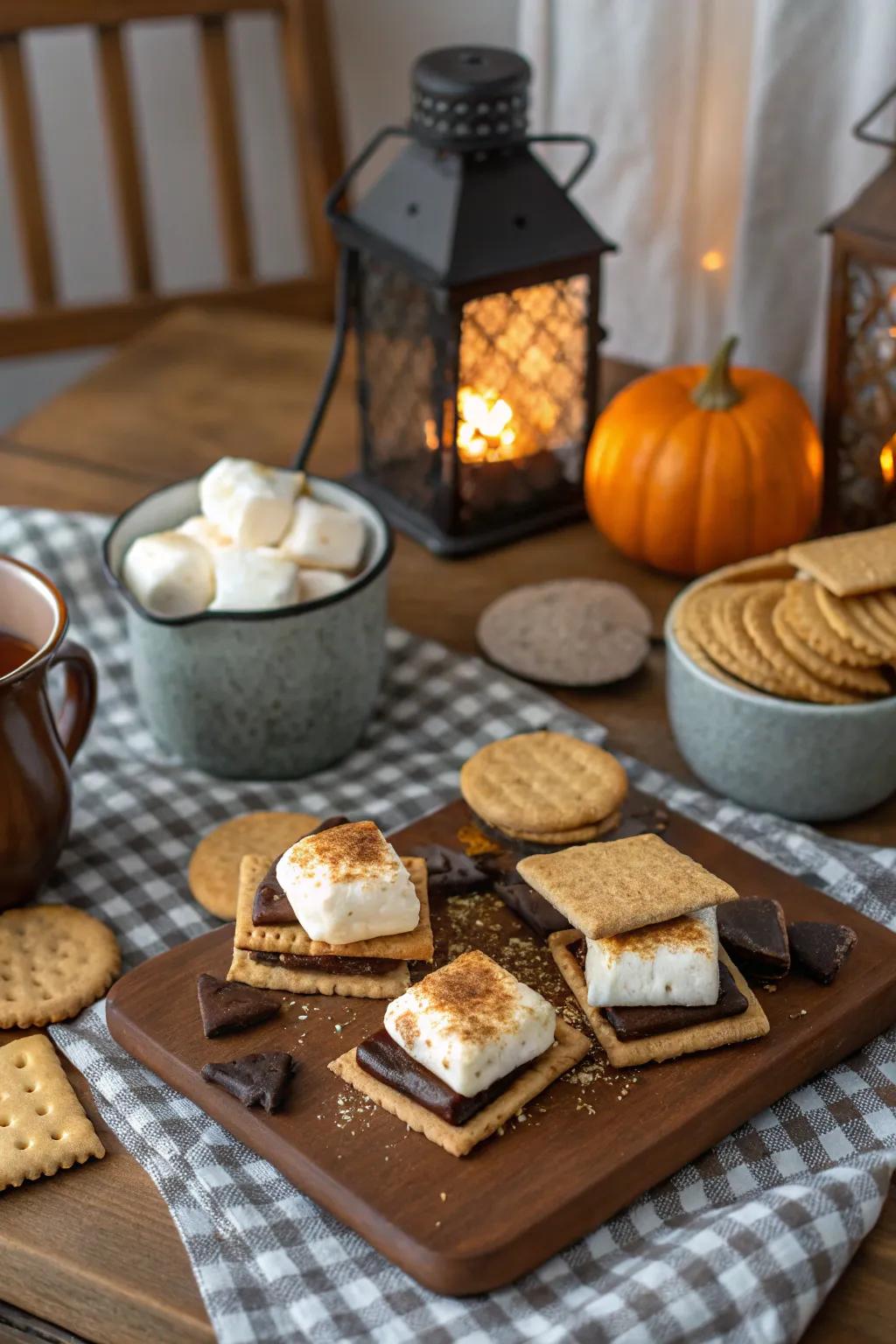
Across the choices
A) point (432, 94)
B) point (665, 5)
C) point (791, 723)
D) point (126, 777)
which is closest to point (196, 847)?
point (126, 777)

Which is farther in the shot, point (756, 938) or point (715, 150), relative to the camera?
point (715, 150)

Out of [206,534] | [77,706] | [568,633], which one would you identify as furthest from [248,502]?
[568,633]

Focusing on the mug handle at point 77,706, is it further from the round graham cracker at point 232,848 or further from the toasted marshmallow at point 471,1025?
the toasted marshmallow at point 471,1025

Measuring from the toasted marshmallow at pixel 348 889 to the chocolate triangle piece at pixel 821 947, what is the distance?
256 millimetres

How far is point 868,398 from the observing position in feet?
4.50

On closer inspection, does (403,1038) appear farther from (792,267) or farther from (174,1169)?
(792,267)

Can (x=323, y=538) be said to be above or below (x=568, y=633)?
above

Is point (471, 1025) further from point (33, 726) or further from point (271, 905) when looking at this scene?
point (33, 726)

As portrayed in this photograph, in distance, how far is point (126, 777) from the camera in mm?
1257

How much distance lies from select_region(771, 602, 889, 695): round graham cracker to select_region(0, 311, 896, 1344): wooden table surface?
0.14 metres

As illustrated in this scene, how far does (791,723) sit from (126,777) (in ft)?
1.87

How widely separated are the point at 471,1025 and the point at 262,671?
44 cm

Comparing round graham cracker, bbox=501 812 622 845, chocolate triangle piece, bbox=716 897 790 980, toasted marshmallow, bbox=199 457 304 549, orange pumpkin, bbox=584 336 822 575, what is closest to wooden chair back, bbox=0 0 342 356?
orange pumpkin, bbox=584 336 822 575

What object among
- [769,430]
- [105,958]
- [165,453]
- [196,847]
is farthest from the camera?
[165,453]
